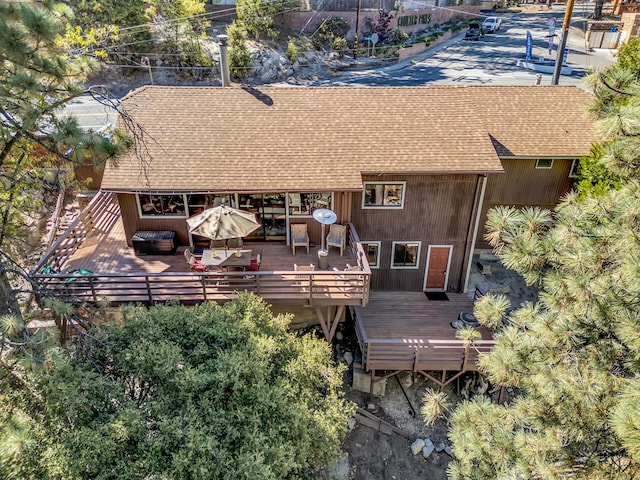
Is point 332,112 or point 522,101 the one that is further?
point 522,101

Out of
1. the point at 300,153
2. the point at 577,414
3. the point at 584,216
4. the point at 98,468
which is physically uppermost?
the point at 584,216

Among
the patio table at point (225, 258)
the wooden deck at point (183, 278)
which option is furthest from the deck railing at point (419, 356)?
the patio table at point (225, 258)

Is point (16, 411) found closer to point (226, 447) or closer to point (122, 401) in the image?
point (122, 401)

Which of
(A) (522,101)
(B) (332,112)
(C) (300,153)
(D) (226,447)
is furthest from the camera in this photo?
(A) (522,101)

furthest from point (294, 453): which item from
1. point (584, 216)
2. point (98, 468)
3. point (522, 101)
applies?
Answer: point (522, 101)

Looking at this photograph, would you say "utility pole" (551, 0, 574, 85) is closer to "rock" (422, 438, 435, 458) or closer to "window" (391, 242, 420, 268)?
"window" (391, 242, 420, 268)

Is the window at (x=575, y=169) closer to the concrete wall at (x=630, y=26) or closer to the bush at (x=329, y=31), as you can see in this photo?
the bush at (x=329, y=31)

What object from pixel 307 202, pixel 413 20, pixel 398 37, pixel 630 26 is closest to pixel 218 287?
pixel 307 202
